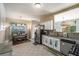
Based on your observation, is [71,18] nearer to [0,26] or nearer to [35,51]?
[35,51]

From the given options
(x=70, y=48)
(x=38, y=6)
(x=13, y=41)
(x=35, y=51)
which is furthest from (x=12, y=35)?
(x=70, y=48)

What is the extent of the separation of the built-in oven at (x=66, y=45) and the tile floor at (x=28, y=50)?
25 centimetres

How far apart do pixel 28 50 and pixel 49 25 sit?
2.00 ft

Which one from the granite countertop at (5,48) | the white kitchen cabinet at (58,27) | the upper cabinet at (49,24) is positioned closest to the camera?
the granite countertop at (5,48)

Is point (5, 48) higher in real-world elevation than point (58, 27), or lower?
lower

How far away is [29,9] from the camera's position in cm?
144

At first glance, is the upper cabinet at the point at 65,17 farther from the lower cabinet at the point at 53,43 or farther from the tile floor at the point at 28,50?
the tile floor at the point at 28,50

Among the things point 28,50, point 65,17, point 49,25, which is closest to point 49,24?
point 49,25

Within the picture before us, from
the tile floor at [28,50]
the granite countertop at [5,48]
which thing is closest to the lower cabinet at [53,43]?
the tile floor at [28,50]

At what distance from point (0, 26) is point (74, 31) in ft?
4.07

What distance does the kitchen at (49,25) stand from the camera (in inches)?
53.1

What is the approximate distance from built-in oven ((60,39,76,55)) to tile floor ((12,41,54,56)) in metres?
0.25

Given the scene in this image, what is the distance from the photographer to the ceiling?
137 centimetres

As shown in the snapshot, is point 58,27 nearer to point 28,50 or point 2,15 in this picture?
point 28,50
